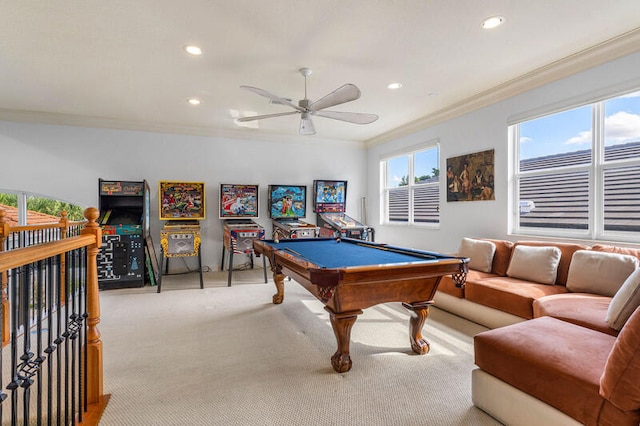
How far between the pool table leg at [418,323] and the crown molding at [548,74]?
2883 millimetres

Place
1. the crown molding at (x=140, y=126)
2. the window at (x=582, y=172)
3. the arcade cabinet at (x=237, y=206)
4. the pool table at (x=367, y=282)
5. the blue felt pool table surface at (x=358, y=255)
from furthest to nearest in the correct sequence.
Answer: the arcade cabinet at (x=237, y=206)
the crown molding at (x=140, y=126)
the window at (x=582, y=172)
the blue felt pool table surface at (x=358, y=255)
the pool table at (x=367, y=282)

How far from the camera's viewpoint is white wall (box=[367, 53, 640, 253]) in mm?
3143

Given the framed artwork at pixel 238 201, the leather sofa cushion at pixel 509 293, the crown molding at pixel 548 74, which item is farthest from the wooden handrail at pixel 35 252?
the crown molding at pixel 548 74

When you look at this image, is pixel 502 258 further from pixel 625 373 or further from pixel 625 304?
pixel 625 373

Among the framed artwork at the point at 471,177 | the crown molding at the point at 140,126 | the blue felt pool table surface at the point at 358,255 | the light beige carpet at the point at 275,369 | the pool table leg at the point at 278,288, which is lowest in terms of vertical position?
the light beige carpet at the point at 275,369

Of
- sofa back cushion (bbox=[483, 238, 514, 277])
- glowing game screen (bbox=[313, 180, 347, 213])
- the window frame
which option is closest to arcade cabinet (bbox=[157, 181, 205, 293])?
glowing game screen (bbox=[313, 180, 347, 213])

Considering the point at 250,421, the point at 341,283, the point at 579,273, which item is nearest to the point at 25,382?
the point at 250,421

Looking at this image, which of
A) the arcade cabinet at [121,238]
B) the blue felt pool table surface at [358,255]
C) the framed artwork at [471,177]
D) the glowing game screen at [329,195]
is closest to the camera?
the blue felt pool table surface at [358,255]

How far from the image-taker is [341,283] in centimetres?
208

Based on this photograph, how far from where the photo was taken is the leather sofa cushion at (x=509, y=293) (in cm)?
275

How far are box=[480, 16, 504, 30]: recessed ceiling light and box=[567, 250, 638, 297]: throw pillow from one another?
2110 mm

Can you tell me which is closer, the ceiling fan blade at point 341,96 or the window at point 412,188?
the ceiling fan blade at point 341,96

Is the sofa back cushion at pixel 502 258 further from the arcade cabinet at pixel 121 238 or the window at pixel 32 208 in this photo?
the window at pixel 32 208

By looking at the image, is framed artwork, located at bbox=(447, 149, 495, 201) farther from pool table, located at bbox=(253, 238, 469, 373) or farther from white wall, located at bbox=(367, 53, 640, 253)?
pool table, located at bbox=(253, 238, 469, 373)
